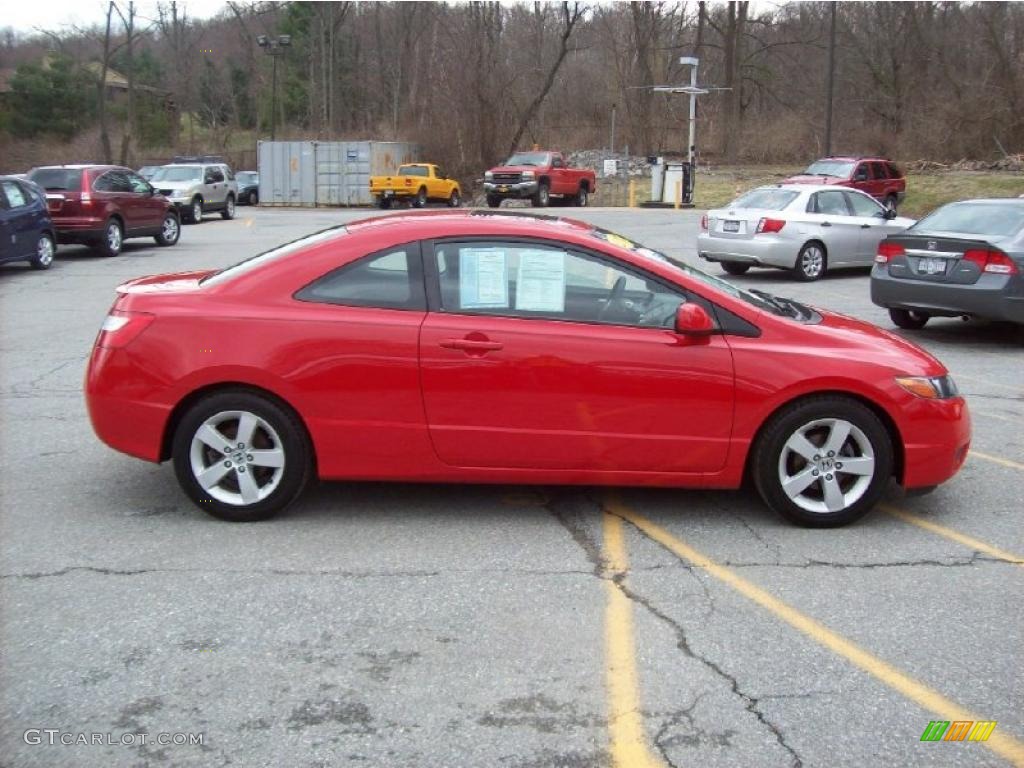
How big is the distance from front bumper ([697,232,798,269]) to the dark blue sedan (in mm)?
11348

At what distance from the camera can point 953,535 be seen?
5.00 metres

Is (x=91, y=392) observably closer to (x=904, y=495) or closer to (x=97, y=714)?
(x=97, y=714)

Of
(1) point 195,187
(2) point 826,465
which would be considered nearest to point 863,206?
(2) point 826,465

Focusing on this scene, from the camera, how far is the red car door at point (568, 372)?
15.7 feet

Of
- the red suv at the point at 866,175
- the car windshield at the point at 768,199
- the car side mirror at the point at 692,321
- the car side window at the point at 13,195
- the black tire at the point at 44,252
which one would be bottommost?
the black tire at the point at 44,252

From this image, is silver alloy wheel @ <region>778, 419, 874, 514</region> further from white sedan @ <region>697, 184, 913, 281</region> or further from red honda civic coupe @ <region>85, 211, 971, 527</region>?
white sedan @ <region>697, 184, 913, 281</region>

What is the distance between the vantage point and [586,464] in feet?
16.0

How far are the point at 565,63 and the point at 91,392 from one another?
65748mm

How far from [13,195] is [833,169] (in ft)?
69.4

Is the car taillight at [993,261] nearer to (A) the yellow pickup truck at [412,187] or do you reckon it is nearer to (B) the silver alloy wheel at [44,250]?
(B) the silver alloy wheel at [44,250]

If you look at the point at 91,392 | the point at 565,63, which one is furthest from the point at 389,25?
the point at 91,392

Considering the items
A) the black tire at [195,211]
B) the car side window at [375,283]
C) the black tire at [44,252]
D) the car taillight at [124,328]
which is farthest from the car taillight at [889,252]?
the black tire at [195,211]

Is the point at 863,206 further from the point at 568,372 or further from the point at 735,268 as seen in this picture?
the point at 568,372

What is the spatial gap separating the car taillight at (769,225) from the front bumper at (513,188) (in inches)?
855
